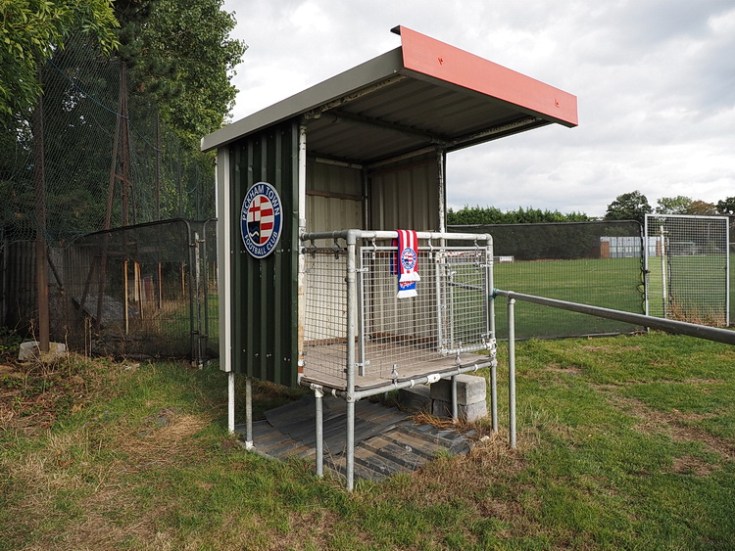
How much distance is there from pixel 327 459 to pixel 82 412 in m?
2.85

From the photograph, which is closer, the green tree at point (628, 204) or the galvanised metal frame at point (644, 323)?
the galvanised metal frame at point (644, 323)

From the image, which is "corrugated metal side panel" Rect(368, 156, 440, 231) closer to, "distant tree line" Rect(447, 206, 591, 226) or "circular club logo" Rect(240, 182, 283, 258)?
"circular club logo" Rect(240, 182, 283, 258)

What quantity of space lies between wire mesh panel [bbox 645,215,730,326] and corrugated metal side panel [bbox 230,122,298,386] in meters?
7.61

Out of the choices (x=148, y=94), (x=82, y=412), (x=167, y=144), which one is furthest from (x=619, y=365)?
(x=148, y=94)

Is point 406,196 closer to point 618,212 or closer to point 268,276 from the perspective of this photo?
point 268,276

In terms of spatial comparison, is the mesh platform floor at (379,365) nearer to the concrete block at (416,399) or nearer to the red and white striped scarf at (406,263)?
the concrete block at (416,399)

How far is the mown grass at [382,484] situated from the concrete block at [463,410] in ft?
0.65

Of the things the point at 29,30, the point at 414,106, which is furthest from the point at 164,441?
the point at 29,30

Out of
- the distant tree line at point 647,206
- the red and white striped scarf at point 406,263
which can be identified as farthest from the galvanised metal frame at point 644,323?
the distant tree line at point 647,206

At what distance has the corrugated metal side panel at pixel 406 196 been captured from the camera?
5148 millimetres

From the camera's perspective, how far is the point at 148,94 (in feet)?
36.6

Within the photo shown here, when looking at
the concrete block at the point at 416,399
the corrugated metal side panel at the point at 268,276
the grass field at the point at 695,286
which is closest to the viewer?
the corrugated metal side panel at the point at 268,276

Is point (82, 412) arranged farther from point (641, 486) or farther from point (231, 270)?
point (641, 486)

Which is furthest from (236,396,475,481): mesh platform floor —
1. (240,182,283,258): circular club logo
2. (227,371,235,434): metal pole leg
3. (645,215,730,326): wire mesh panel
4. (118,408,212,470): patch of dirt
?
(645,215,730,326): wire mesh panel
